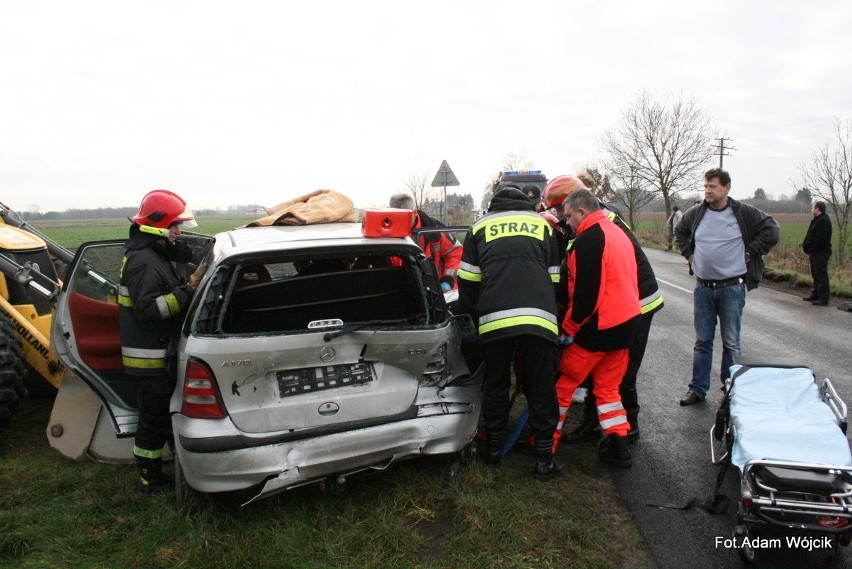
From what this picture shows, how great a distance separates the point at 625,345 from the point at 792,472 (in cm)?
125

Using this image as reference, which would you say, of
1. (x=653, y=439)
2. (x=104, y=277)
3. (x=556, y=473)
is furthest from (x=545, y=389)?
(x=104, y=277)

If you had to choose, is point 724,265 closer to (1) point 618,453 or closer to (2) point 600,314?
(2) point 600,314

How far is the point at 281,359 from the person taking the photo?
3057mm

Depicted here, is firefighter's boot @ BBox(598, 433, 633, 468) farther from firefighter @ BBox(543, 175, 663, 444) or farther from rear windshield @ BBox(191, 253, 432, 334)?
rear windshield @ BBox(191, 253, 432, 334)

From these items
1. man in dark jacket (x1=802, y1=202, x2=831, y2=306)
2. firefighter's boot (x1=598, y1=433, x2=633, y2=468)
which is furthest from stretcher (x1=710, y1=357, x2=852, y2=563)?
man in dark jacket (x1=802, y1=202, x2=831, y2=306)

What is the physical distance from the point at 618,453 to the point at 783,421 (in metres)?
1.09

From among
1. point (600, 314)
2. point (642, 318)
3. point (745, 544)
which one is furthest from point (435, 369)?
point (745, 544)

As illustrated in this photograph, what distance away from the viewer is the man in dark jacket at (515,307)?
11.8 feet

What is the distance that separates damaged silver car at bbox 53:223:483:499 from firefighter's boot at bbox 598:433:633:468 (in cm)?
98

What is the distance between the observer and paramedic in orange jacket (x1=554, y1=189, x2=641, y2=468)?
3729 millimetres

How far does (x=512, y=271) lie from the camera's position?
3.65 m

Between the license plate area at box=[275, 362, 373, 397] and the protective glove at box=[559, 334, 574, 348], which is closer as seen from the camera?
the license plate area at box=[275, 362, 373, 397]

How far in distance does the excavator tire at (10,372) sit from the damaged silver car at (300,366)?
2.71 feet

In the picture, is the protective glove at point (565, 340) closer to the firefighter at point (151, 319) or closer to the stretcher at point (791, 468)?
the stretcher at point (791, 468)
